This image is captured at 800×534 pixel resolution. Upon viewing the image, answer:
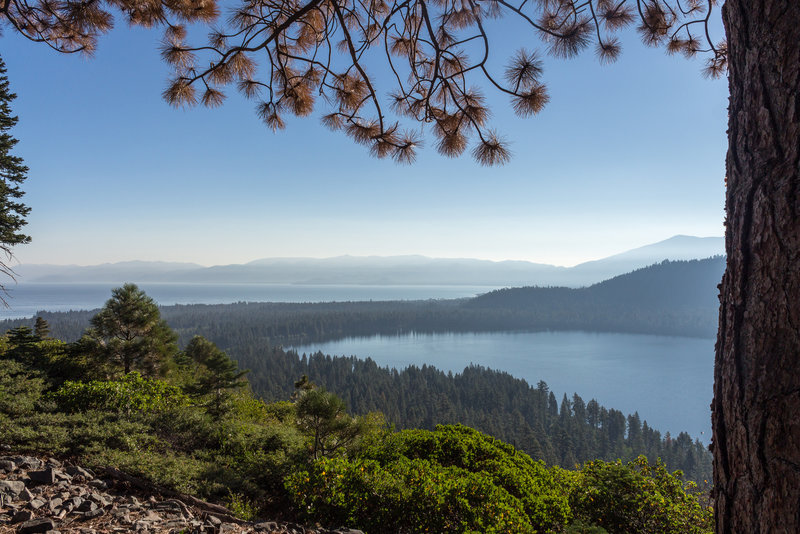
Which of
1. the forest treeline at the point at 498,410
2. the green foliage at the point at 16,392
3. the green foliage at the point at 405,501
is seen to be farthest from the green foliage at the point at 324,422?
the forest treeline at the point at 498,410

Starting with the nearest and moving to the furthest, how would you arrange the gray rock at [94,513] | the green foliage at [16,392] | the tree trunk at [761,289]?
the tree trunk at [761,289], the gray rock at [94,513], the green foliage at [16,392]

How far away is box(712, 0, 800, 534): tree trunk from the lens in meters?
0.80

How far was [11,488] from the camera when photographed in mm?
2314

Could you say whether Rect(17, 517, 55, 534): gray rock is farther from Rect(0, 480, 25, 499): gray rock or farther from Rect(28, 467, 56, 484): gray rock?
Rect(28, 467, 56, 484): gray rock

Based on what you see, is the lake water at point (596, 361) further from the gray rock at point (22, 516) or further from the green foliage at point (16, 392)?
the green foliage at point (16, 392)

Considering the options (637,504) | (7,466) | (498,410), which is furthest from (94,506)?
(498,410)

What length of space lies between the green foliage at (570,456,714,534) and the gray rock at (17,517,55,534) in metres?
4.48

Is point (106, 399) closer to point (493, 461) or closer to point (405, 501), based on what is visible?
point (405, 501)

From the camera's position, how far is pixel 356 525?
2803mm

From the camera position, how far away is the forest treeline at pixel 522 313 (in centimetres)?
8562

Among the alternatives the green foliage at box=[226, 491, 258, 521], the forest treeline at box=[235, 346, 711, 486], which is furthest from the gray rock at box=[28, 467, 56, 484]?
the forest treeline at box=[235, 346, 711, 486]

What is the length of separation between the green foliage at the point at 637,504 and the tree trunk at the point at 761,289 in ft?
11.3

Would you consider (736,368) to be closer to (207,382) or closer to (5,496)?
(5,496)

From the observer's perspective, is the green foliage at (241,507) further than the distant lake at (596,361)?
No
